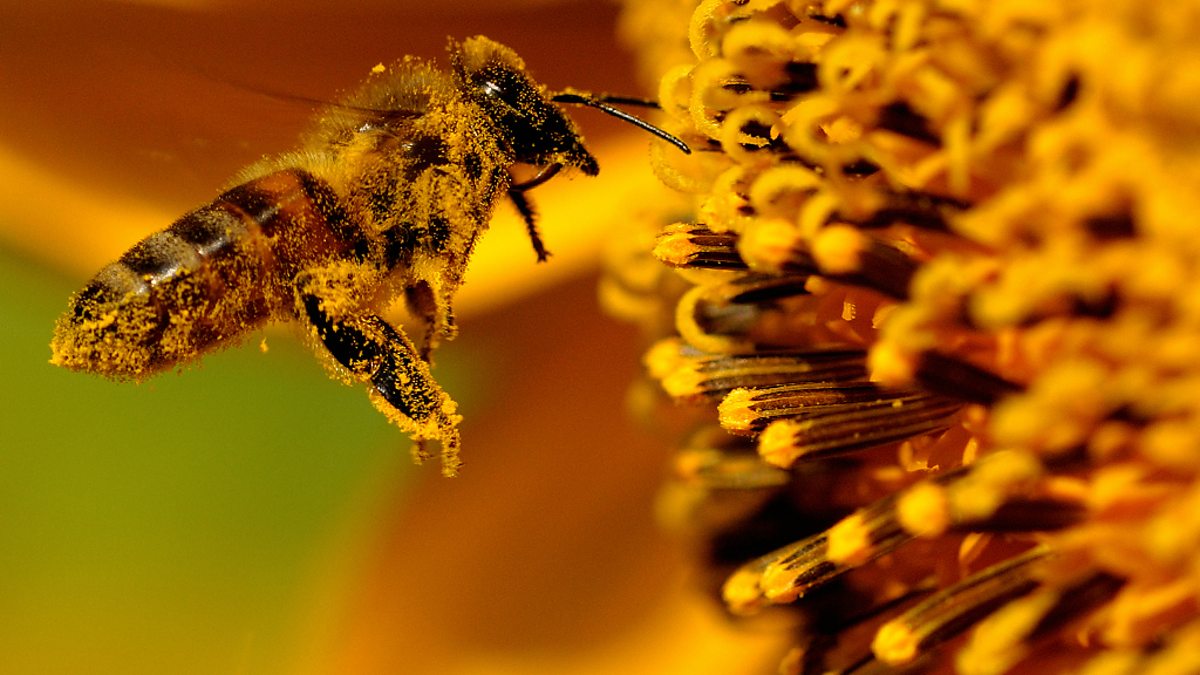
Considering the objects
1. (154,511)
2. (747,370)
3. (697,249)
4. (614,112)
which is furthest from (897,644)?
(154,511)

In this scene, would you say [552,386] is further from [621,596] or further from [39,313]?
[39,313]

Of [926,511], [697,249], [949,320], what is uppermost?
[697,249]

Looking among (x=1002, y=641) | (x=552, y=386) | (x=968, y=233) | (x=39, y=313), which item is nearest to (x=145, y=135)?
(x=39, y=313)

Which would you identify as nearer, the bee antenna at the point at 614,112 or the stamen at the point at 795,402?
the stamen at the point at 795,402

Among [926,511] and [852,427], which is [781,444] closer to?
[852,427]

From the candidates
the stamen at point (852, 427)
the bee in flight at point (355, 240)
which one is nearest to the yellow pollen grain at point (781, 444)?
the stamen at point (852, 427)

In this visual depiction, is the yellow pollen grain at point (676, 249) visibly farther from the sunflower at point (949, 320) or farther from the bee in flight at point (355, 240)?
the bee in flight at point (355, 240)

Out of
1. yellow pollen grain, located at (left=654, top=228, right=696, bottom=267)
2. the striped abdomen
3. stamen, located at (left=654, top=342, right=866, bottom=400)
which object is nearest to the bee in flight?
the striped abdomen

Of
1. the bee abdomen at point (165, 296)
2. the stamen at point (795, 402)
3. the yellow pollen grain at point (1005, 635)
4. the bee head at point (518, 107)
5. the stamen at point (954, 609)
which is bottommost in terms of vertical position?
the yellow pollen grain at point (1005, 635)
